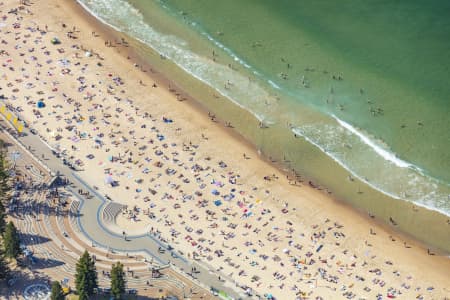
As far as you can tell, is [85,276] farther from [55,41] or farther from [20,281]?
[55,41]

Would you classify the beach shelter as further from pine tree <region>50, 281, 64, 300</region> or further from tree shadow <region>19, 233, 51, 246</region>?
pine tree <region>50, 281, 64, 300</region>

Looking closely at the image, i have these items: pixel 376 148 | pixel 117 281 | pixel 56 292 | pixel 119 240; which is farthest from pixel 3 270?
pixel 376 148

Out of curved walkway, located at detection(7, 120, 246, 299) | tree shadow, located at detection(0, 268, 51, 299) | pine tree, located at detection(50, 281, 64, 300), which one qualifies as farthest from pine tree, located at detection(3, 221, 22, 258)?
curved walkway, located at detection(7, 120, 246, 299)

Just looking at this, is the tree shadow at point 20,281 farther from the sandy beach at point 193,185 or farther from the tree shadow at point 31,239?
the sandy beach at point 193,185

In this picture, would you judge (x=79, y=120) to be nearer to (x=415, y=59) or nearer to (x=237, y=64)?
(x=237, y=64)

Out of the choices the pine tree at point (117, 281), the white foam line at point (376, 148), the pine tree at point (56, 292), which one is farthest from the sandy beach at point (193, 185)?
the pine tree at point (56, 292)

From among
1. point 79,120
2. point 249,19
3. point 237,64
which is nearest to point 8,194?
point 79,120
